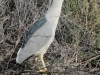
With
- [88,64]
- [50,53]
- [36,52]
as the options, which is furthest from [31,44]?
[88,64]

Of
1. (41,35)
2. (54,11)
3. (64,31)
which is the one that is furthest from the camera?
(64,31)

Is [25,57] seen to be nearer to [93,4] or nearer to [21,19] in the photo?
[21,19]

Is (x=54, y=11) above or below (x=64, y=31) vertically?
above

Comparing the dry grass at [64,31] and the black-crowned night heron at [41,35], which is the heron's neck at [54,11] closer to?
the black-crowned night heron at [41,35]

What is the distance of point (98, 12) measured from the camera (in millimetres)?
4051

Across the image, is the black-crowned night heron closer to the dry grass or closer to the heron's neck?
the heron's neck

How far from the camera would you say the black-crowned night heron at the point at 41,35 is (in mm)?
3283

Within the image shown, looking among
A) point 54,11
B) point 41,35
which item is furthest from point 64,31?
point 54,11

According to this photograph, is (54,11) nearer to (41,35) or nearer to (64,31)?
(41,35)

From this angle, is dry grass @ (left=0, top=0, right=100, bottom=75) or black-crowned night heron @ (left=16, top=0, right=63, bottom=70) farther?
dry grass @ (left=0, top=0, right=100, bottom=75)

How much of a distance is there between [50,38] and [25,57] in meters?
0.34

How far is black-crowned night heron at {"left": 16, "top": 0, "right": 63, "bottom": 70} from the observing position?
328 cm

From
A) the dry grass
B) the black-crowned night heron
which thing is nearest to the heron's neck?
the black-crowned night heron

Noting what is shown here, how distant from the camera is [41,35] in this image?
3.43m
